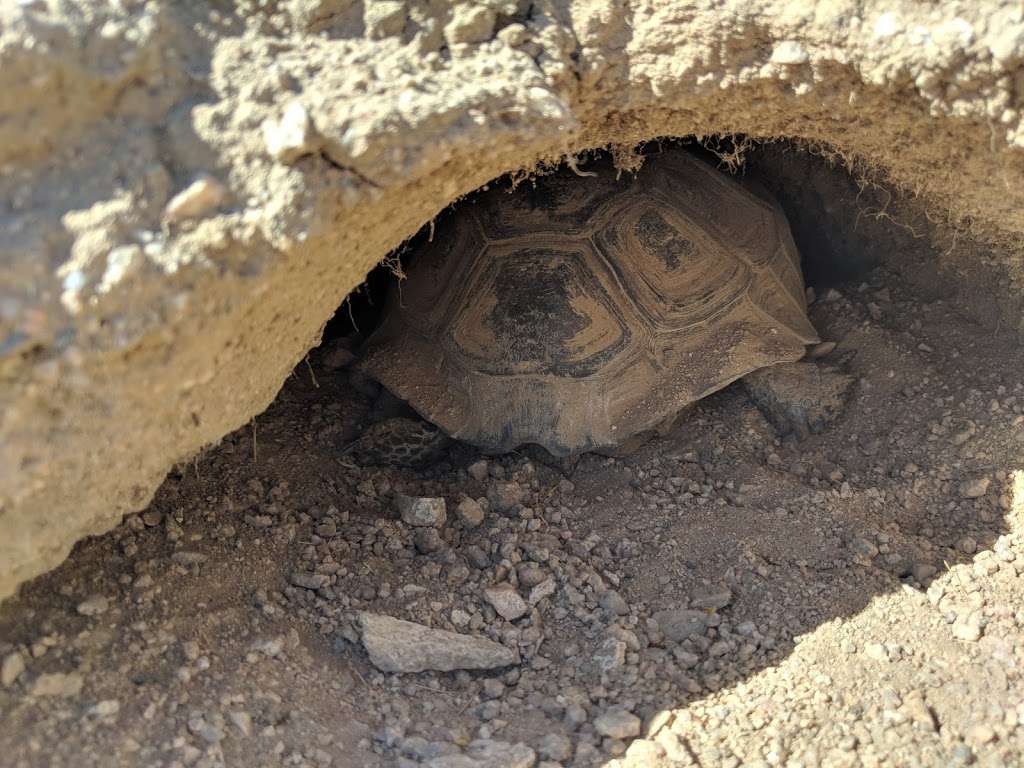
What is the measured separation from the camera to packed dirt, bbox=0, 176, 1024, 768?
197 cm

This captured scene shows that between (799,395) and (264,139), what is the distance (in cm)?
210

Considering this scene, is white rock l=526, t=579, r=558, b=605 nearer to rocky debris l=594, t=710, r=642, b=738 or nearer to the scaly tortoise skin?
rocky debris l=594, t=710, r=642, b=738

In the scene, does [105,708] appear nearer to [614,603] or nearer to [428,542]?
[428,542]

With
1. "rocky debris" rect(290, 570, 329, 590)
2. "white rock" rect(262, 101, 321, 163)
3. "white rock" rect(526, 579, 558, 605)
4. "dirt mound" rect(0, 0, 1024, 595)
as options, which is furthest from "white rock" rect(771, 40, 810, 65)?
"rocky debris" rect(290, 570, 329, 590)

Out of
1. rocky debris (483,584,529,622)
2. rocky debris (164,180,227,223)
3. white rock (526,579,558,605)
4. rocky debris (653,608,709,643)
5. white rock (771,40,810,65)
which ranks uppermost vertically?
rocky debris (164,180,227,223)

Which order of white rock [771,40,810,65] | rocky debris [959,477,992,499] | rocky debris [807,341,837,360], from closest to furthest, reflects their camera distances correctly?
white rock [771,40,810,65] → rocky debris [959,477,992,499] → rocky debris [807,341,837,360]

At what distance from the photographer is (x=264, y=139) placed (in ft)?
5.59

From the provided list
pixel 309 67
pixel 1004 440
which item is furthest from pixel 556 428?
pixel 309 67

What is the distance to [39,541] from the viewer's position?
1.77 meters

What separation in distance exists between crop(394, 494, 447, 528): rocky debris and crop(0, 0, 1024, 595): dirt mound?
2.35 ft

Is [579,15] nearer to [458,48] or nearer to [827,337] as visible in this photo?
[458,48]

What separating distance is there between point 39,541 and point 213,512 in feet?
2.24

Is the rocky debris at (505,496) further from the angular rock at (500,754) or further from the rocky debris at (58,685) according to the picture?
the rocky debris at (58,685)

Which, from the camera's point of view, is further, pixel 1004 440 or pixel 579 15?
pixel 1004 440
